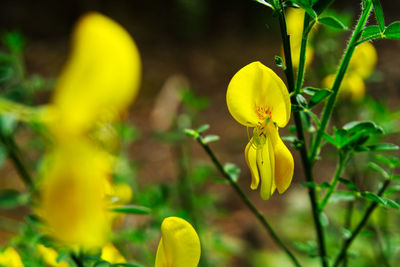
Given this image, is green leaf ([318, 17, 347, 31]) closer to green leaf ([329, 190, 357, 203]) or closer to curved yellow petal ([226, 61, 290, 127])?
curved yellow petal ([226, 61, 290, 127])

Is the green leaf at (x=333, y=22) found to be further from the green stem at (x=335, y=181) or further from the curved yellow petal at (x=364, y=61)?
the curved yellow petal at (x=364, y=61)

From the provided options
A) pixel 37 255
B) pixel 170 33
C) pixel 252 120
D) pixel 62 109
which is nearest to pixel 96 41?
pixel 62 109

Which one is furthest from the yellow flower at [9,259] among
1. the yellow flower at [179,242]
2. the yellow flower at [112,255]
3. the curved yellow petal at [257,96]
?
the curved yellow petal at [257,96]

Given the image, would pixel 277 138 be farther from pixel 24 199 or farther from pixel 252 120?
pixel 24 199

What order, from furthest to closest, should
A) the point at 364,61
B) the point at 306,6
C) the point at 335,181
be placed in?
the point at 364,61 < the point at 335,181 < the point at 306,6

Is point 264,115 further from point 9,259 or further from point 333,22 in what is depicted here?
point 9,259

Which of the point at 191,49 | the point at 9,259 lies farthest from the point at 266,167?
the point at 191,49
